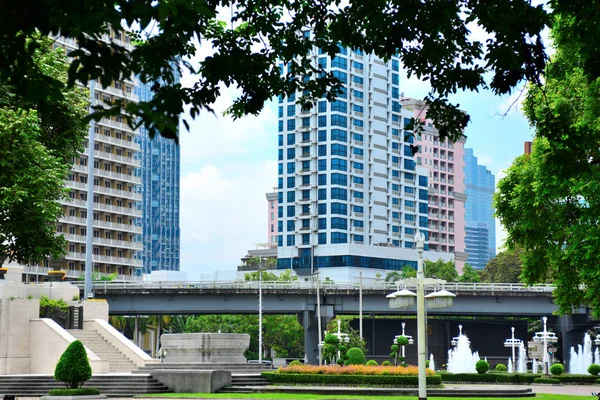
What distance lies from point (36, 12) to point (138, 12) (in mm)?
1287

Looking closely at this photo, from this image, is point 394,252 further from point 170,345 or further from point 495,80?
point 495,80

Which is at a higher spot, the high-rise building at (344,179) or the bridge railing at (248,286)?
the high-rise building at (344,179)

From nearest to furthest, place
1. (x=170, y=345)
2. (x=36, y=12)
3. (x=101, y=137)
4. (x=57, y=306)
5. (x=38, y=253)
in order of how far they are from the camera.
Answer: (x=36, y=12)
(x=38, y=253)
(x=170, y=345)
(x=57, y=306)
(x=101, y=137)

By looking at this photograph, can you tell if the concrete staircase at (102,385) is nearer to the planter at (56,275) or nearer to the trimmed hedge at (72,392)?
the trimmed hedge at (72,392)

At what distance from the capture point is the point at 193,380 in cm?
3378

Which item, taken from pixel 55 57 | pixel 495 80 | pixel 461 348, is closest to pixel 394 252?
pixel 461 348

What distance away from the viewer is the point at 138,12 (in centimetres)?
683

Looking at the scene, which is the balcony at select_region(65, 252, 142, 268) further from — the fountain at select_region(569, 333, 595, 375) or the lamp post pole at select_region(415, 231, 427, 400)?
the lamp post pole at select_region(415, 231, 427, 400)

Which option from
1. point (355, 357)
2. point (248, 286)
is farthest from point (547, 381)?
point (248, 286)

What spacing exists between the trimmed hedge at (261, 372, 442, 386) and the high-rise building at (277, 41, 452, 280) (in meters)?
98.4

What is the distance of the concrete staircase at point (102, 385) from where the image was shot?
33.6 meters

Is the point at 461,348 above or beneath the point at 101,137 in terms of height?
beneath

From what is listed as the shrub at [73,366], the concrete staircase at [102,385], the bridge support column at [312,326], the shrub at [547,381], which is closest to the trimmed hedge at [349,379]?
the concrete staircase at [102,385]

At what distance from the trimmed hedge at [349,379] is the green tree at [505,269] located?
90.7 meters
